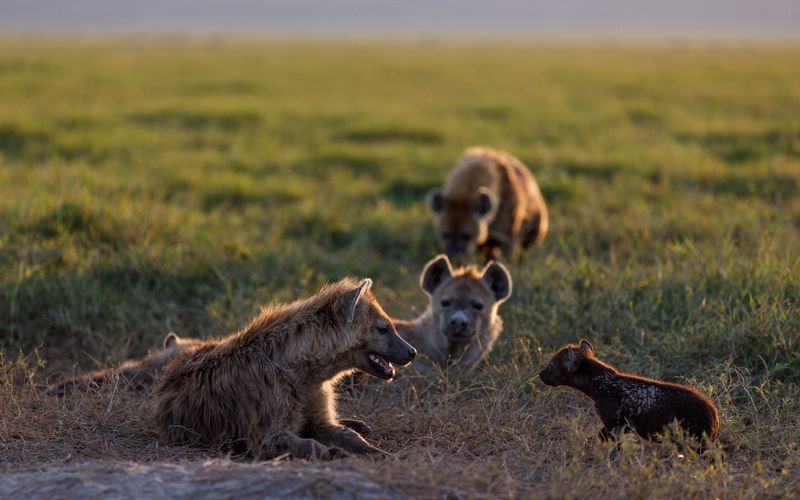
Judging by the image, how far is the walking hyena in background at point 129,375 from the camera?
435 centimetres

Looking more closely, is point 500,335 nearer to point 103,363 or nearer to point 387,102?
point 103,363

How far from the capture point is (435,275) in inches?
201

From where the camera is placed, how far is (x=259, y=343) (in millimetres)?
3830

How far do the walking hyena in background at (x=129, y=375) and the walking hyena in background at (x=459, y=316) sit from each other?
116 centimetres

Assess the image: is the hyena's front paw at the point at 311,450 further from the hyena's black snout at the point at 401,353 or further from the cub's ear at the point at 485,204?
the cub's ear at the point at 485,204

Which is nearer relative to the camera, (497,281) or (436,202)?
(497,281)

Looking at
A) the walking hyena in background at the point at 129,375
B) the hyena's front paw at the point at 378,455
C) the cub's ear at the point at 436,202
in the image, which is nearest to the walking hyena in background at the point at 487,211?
the cub's ear at the point at 436,202

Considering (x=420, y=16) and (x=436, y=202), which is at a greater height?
(x=420, y=16)

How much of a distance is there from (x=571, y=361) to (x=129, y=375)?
2050 millimetres

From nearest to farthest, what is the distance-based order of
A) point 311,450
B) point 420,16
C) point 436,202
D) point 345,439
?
point 311,450, point 345,439, point 436,202, point 420,16

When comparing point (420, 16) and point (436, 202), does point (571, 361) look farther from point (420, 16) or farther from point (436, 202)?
point (420, 16)

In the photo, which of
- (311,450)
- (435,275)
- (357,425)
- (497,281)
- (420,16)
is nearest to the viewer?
(311,450)

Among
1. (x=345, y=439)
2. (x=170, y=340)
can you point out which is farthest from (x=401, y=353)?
(x=170, y=340)

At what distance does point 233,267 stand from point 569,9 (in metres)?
135
